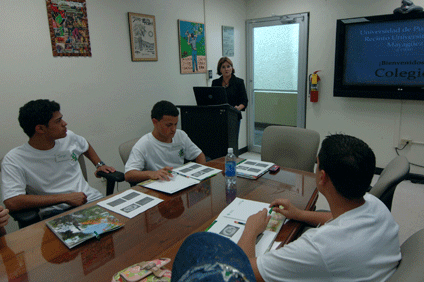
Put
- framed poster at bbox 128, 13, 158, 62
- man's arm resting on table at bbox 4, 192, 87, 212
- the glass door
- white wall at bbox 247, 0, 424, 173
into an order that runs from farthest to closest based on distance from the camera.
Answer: the glass door → white wall at bbox 247, 0, 424, 173 → framed poster at bbox 128, 13, 158, 62 → man's arm resting on table at bbox 4, 192, 87, 212

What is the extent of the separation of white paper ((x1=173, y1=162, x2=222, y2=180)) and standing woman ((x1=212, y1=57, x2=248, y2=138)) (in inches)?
76.8

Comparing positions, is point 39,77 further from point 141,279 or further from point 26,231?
point 141,279

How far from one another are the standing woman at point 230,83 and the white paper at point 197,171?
195 cm

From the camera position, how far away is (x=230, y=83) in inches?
156

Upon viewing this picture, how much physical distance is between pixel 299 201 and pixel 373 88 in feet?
9.18

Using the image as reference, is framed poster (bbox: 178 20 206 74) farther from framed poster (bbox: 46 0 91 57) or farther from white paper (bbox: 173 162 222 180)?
white paper (bbox: 173 162 222 180)

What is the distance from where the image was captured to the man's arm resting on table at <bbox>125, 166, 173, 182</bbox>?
1855 millimetres

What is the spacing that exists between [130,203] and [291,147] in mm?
1421

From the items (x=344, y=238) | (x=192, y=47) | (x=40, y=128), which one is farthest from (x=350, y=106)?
(x=40, y=128)

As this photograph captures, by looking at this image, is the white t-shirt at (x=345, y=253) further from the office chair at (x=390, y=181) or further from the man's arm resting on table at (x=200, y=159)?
the man's arm resting on table at (x=200, y=159)

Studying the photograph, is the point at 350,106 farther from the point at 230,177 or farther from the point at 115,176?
the point at 115,176

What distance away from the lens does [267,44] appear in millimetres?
4613

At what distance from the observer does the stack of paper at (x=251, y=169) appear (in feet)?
6.31

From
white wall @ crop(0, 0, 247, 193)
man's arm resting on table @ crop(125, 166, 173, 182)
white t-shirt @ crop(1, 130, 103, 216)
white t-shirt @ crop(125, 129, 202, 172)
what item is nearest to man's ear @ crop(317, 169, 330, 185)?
man's arm resting on table @ crop(125, 166, 173, 182)
